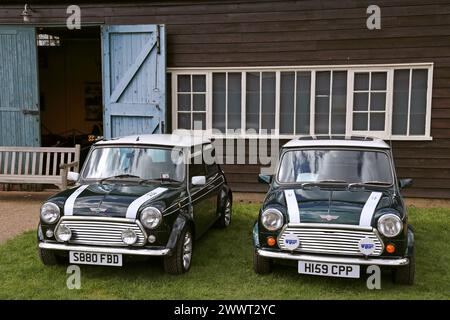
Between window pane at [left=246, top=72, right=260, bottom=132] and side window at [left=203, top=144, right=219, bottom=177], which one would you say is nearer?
side window at [left=203, top=144, right=219, bottom=177]

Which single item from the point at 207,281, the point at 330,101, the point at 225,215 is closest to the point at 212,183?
the point at 225,215

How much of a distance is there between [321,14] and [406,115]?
2666 mm

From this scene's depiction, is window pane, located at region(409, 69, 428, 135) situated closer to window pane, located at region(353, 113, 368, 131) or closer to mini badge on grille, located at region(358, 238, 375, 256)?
window pane, located at region(353, 113, 368, 131)

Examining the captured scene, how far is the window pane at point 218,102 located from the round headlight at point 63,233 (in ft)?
18.5

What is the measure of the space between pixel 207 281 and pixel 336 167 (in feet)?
6.83

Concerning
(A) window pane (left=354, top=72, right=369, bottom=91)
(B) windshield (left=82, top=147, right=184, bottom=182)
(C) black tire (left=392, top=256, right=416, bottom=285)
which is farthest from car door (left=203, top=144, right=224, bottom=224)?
(A) window pane (left=354, top=72, right=369, bottom=91)

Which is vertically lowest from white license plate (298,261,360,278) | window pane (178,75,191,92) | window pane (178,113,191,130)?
white license plate (298,261,360,278)

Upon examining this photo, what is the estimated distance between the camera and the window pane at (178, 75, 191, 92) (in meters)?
10.3

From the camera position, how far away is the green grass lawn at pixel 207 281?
15.7 ft

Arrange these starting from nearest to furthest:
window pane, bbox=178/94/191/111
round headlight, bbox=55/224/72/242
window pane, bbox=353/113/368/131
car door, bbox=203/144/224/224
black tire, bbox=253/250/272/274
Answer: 1. round headlight, bbox=55/224/72/242
2. black tire, bbox=253/250/272/274
3. car door, bbox=203/144/224/224
4. window pane, bbox=353/113/368/131
5. window pane, bbox=178/94/191/111

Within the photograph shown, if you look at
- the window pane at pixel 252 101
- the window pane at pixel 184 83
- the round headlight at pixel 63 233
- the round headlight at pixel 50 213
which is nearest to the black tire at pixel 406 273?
the round headlight at pixel 63 233

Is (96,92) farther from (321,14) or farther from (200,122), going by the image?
(321,14)
